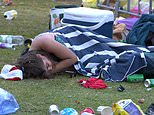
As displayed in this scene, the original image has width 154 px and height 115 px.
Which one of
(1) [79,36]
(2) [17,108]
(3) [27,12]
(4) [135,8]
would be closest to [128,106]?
(2) [17,108]

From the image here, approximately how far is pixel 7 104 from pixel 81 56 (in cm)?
185

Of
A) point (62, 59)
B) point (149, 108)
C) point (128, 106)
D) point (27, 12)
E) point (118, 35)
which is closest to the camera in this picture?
point (128, 106)

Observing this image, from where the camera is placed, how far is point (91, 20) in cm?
699

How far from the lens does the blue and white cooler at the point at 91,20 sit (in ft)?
22.9

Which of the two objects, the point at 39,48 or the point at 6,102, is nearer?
the point at 6,102

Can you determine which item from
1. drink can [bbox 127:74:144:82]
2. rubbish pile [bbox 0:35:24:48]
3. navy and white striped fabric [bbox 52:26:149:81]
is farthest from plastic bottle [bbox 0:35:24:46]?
drink can [bbox 127:74:144:82]

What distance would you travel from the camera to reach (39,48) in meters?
5.68

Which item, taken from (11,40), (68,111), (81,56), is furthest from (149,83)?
(11,40)

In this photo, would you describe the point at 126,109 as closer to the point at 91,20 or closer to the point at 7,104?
the point at 7,104

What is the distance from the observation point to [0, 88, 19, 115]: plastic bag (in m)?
4.17

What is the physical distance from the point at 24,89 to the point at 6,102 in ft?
2.39

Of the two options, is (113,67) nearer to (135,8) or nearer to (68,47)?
(68,47)

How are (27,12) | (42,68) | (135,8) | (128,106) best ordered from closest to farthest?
1. (128,106)
2. (42,68)
3. (135,8)
4. (27,12)

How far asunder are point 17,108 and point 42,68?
1.12 meters
